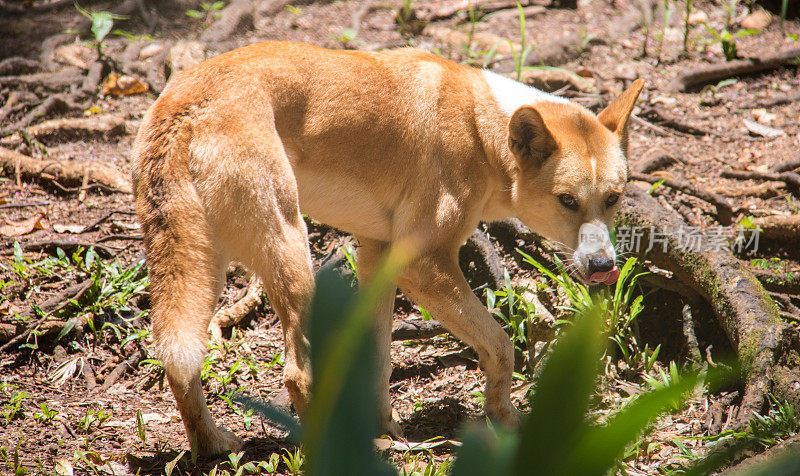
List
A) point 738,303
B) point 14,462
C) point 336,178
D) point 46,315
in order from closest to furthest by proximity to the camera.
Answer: point 14,462, point 336,178, point 738,303, point 46,315

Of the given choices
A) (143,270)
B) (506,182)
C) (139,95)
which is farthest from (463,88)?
(139,95)

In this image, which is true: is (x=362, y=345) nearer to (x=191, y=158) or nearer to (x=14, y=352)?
(x=191, y=158)

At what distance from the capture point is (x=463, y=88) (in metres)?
3.82

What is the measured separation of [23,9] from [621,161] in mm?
8373

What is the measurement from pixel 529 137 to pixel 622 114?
0.77 meters

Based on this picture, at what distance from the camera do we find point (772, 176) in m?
5.43

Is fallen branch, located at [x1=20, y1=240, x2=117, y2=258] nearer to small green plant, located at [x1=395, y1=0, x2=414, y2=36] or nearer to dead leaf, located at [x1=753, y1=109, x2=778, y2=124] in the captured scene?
small green plant, located at [x1=395, y1=0, x2=414, y2=36]

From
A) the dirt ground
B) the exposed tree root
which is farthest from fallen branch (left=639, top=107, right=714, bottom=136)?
the exposed tree root

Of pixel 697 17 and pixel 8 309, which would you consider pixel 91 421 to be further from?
pixel 697 17

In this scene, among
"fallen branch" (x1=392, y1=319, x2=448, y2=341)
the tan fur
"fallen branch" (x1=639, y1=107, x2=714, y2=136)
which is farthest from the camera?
"fallen branch" (x1=639, y1=107, x2=714, y2=136)

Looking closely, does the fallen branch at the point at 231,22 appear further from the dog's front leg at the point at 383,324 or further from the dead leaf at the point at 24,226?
the dog's front leg at the point at 383,324

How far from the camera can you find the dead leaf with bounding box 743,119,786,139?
6191 mm

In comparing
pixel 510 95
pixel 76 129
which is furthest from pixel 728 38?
pixel 76 129

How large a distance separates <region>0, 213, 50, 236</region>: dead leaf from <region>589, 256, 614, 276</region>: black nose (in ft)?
13.7
